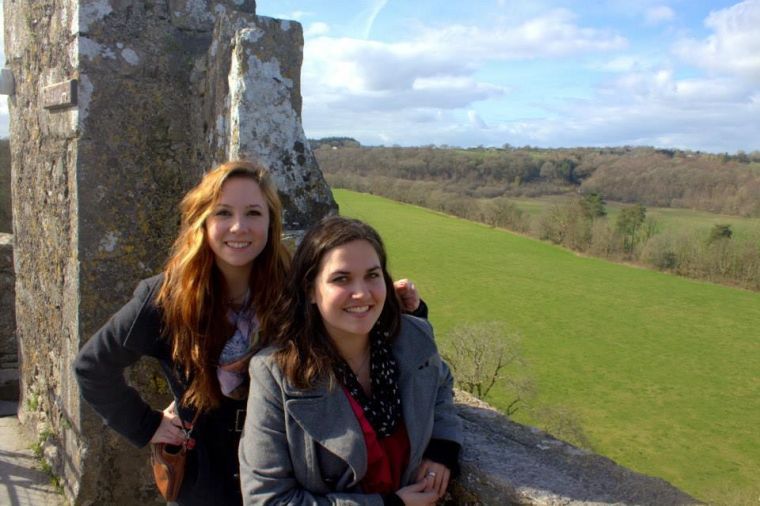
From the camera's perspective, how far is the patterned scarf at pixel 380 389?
1.86 meters

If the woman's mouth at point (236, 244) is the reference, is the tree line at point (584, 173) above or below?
above

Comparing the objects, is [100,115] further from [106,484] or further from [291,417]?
[291,417]

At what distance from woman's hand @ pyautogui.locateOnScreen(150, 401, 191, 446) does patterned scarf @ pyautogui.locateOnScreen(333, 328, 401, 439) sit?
674 millimetres

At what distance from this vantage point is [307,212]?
2717 millimetres

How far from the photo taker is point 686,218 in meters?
43.6

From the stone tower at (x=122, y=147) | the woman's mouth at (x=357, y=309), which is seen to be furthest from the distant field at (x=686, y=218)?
the woman's mouth at (x=357, y=309)

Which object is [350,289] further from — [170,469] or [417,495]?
[170,469]

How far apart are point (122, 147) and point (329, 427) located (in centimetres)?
205

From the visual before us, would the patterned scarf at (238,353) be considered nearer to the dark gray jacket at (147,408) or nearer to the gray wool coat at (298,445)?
the dark gray jacket at (147,408)

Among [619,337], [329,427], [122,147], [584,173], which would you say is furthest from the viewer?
[584,173]

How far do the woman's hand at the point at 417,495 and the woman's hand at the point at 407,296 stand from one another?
2.00 feet

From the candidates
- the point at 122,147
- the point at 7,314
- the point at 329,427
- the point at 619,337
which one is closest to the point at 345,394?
the point at 329,427

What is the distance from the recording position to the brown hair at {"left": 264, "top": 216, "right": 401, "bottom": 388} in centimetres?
184

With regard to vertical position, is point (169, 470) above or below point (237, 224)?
below
